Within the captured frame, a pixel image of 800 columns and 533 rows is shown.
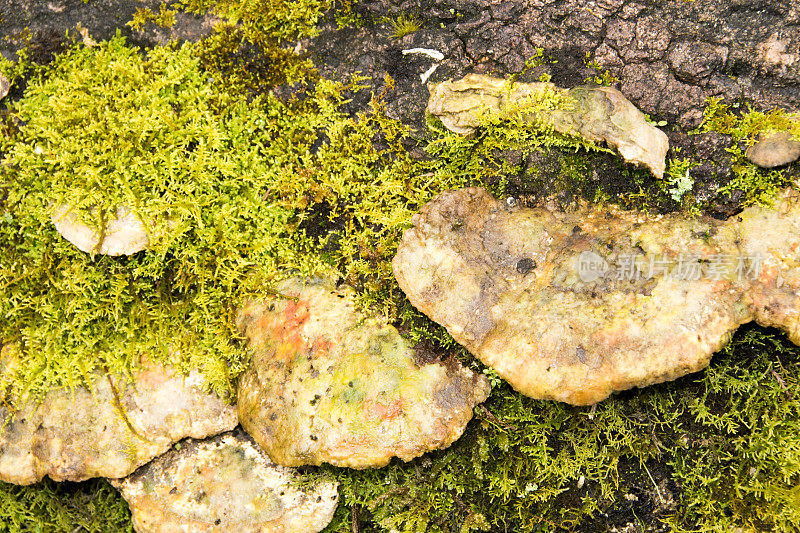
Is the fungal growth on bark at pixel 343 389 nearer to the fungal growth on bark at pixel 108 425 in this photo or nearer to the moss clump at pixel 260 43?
the fungal growth on bark at pixel 108 425

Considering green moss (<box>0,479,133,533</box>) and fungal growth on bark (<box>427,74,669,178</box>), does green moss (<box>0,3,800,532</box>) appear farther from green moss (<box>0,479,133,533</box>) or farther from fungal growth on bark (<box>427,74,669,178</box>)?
green moss (<box>0,479,133,533</box>)

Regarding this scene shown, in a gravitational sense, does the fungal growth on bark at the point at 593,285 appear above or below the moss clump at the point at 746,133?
below

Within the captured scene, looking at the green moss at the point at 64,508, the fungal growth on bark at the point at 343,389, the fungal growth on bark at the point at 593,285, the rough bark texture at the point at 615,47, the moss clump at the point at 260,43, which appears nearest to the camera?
the fungal growth on bark at the point at 593,285

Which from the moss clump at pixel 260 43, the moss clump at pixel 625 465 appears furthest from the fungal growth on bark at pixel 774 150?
the moss clump at pixel 260 43

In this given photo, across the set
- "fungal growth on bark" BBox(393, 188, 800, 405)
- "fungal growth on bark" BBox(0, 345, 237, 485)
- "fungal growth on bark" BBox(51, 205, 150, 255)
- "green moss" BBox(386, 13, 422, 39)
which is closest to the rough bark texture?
"green moss" BBox(386, 13, 422, 39)

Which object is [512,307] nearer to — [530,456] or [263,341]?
[530,456]

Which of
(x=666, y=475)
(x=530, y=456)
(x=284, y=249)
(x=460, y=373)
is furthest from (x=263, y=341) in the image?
(x=666, y=475)

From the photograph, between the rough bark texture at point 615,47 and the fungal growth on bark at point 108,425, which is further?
the fungal growth on bark at point 108,425
